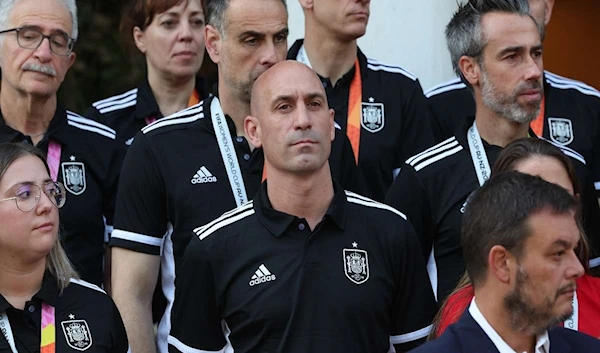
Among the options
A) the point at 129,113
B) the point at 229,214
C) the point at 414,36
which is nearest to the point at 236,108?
the point at 229,214

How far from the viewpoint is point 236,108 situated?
19.4 feet

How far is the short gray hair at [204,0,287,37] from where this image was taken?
6102 mm

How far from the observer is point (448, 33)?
6.62 metres

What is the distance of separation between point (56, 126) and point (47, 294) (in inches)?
49.8

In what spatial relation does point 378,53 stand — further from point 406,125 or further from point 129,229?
point 129,229

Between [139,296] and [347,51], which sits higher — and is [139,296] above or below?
below

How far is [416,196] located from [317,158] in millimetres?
760

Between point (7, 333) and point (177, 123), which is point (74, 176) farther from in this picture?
point (7, 333)

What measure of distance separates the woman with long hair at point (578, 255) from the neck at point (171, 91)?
2.55 m

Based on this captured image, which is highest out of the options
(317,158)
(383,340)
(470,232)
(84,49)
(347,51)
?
(84,49)

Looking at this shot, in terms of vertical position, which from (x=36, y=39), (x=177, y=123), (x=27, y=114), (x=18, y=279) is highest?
(x=36, y=39)

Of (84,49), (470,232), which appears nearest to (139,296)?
(470,232)

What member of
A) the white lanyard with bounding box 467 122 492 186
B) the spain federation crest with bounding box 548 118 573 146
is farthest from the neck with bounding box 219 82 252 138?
the spain federation crest with bounding box 548 118 573 146

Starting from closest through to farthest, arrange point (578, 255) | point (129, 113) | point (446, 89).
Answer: point (578, 255) < point (446, 89) < point (129, 113)
